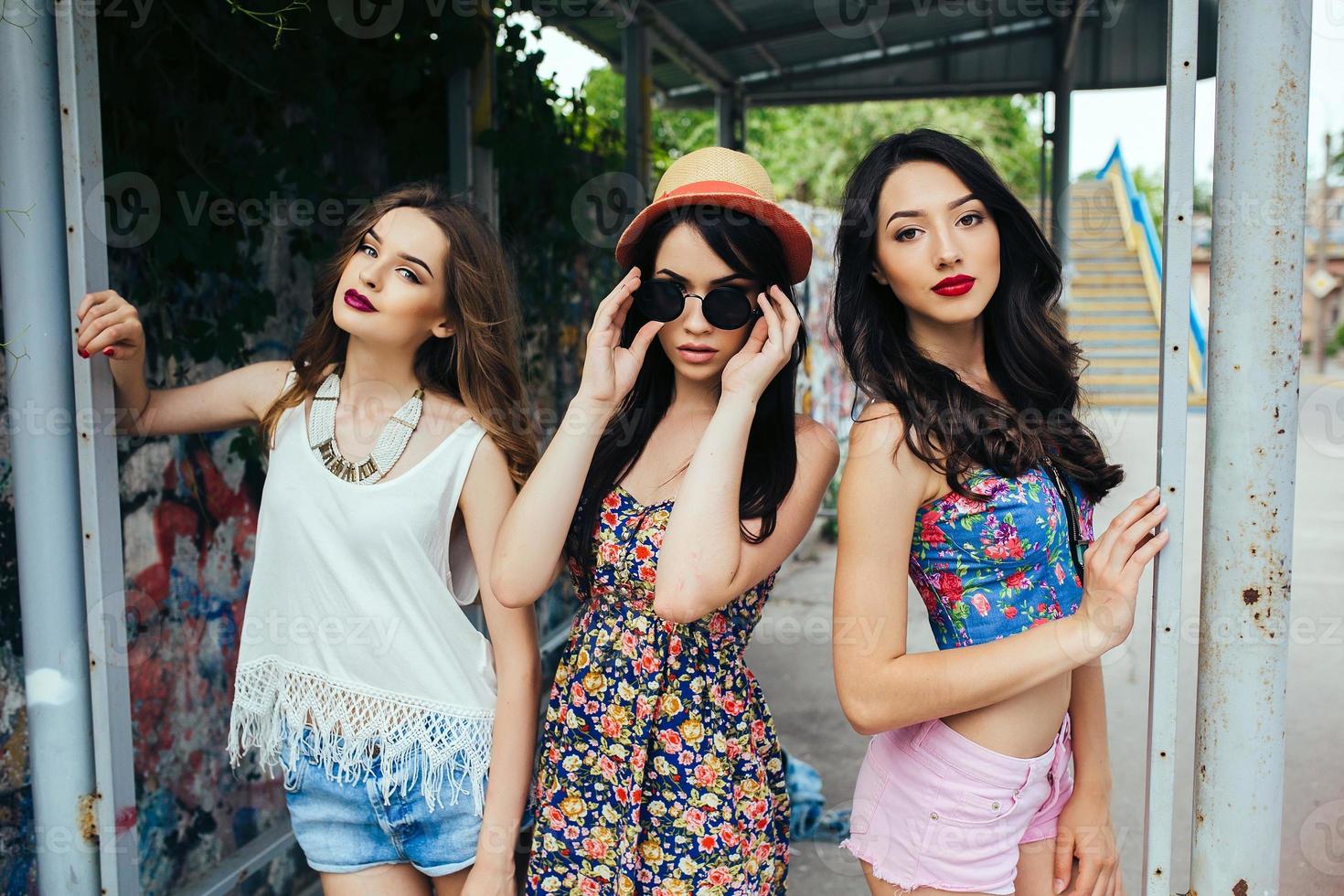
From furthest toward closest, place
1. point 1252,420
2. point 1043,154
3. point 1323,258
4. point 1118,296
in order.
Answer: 1. point 1323,258
2. point 1118,296
3. point 1043,154
4. point 1252,420

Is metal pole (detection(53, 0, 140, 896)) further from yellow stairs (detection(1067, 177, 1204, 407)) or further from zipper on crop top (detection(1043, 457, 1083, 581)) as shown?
yellow stairs (detection(1067, 177, 1204, 407))

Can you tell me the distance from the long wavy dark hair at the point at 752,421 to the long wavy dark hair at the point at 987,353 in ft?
0.44

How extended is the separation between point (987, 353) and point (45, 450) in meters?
1.68

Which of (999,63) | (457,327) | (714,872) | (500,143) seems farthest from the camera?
(999,63)

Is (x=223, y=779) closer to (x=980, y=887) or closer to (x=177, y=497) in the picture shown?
(x=177, y=497)

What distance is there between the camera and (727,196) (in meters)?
1.76

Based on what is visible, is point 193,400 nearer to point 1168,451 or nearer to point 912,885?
point 912,885

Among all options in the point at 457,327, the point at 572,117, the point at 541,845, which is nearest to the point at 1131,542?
the point at 541,845

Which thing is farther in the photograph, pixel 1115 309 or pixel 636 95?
pixel 1115 309

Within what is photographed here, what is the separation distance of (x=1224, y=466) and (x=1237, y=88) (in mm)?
586

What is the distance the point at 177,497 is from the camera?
2.87 meters

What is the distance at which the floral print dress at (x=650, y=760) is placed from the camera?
5.69ft

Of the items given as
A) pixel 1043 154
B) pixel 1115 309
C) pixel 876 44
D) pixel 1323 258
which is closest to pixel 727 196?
pixel 876 44

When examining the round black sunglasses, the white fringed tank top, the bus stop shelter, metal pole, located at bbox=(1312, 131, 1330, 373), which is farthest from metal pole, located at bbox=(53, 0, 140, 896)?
metal pole, located at bbox=(1312, 131, 1330, 373)
